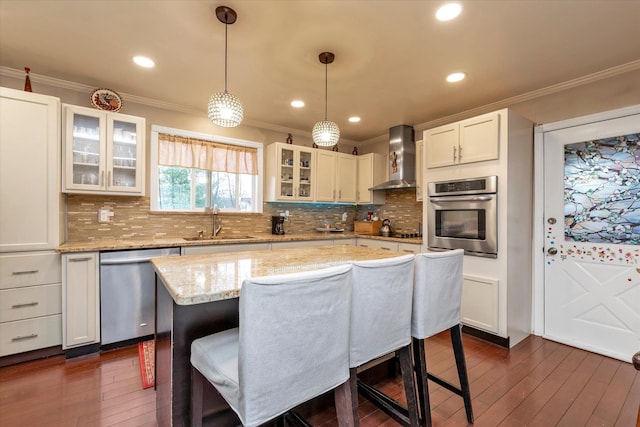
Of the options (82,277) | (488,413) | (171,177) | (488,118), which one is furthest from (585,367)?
(171,177)

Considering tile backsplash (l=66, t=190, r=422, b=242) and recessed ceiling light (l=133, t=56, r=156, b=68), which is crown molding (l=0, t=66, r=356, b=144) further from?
tile backsplash (l=66, t=190, r=422, b=242)

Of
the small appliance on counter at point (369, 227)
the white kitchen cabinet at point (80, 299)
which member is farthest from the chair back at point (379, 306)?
the small appliance on counter at point (369, 227)

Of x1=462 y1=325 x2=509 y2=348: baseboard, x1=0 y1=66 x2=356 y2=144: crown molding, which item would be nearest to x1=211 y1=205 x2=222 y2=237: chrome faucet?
x1=0 y1=66 x2=356 y2=144: crown molding

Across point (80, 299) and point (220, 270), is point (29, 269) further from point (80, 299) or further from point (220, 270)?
point (220, 270)

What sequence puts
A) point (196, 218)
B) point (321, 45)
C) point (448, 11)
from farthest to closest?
point (196, 218)
point (321, 45)
point (448, 11)

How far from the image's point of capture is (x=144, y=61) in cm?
248

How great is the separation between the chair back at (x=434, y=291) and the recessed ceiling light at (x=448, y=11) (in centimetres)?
152

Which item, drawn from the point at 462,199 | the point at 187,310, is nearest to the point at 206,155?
the point at 187,310

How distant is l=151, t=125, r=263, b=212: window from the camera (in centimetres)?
343

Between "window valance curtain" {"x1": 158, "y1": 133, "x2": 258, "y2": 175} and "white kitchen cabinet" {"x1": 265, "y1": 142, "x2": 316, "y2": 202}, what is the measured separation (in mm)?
269

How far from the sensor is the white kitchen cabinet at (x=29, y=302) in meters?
2.27

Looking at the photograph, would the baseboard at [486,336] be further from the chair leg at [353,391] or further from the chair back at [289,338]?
the chair back at [289,338]

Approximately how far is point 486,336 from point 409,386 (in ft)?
5.93

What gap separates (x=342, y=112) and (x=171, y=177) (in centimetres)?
229
